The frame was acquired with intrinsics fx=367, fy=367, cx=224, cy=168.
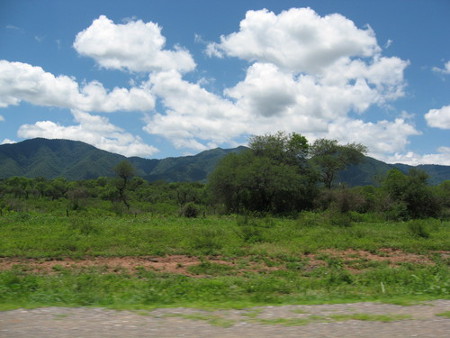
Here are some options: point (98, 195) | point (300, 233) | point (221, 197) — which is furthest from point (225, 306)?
point (98, 195)

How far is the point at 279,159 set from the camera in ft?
141

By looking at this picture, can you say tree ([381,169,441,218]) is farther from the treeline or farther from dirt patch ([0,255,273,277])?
dirt patch ([0,255,273,277])

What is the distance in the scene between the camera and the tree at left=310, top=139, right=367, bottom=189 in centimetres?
5206

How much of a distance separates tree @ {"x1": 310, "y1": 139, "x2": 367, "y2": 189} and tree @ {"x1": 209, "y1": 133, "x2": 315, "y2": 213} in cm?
936

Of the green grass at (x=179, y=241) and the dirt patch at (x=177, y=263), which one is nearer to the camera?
the dirt patch at (x=177, y=263)

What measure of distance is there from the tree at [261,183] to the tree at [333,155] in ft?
30.7

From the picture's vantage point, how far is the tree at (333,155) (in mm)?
52062

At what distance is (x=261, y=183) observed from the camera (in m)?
35.9

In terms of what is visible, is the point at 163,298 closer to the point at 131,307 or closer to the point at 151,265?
the point at 131,307

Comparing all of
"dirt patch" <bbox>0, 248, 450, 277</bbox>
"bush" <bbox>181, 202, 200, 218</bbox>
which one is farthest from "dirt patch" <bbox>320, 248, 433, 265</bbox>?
"bush" <bbox>181, 202, 200, 218</bbox>

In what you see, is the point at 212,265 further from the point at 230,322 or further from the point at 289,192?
the point at 289,192

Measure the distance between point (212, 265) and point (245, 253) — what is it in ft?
8.94

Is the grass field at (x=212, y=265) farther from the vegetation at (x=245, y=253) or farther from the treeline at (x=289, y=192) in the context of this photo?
the treeline at (x=289, y=192)

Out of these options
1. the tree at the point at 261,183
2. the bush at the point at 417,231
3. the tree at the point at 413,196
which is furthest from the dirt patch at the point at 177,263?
the tree at the point at 413,196
